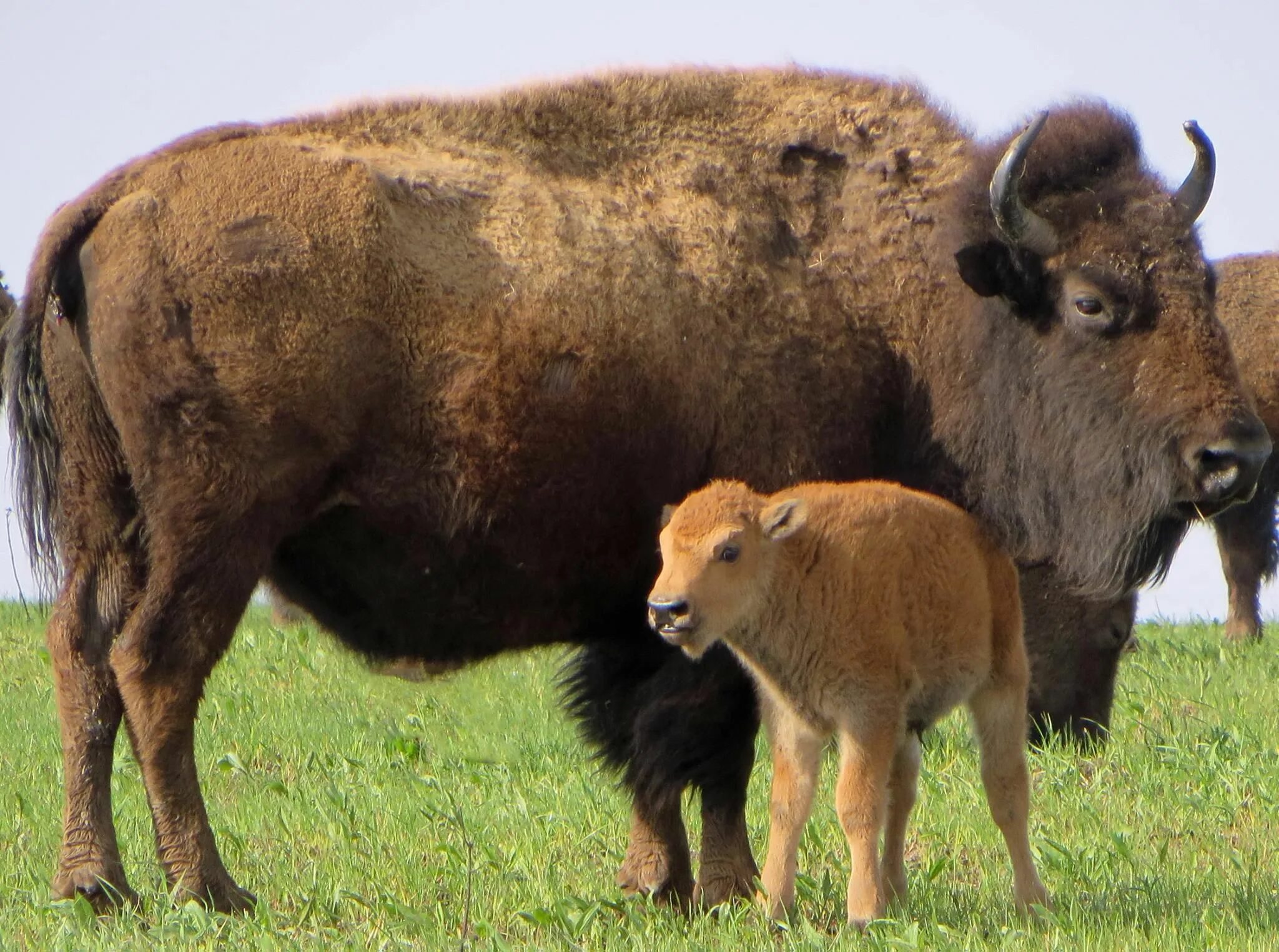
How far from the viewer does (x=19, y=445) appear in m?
5.74

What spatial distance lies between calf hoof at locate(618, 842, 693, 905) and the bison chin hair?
173 cm

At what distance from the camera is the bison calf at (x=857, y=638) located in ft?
16.5

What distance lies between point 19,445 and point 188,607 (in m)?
0.93

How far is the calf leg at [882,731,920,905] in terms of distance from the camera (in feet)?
18.1

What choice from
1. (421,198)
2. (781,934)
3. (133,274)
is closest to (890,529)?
(781,934)

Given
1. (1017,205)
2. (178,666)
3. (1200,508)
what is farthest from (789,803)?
(1017,205)

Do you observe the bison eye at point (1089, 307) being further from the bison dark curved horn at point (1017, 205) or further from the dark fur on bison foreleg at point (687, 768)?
the dark fur on bison foreleg at point (687, 768)

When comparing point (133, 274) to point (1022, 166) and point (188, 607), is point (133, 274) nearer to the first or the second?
→ point (188, 607)

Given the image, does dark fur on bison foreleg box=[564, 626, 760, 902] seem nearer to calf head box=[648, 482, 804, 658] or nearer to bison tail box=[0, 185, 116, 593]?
calf head box=[648, 482, 804, 658]

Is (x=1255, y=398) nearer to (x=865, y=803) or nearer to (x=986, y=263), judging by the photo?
(x=986, y=263)

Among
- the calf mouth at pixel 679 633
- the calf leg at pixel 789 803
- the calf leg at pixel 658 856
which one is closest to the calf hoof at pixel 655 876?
the calf leg at pixel 658 856

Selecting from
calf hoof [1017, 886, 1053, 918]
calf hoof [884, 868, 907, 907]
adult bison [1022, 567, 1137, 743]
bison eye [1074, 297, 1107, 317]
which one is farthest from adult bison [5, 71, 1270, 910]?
adult bison [1022, 567, 1137, 743]

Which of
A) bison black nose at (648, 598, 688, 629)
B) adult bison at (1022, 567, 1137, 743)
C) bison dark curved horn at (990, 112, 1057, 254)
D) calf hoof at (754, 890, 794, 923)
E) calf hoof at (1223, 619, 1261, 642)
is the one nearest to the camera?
bison black nose at (648, 598, 688, 629)

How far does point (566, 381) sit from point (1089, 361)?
6.12 feet
